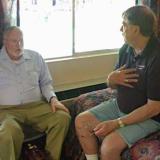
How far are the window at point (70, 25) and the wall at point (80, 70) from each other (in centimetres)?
11

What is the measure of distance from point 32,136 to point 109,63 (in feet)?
3.97

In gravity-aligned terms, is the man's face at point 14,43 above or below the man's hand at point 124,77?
above

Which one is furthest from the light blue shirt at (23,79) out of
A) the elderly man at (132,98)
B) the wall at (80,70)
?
the elderly man at (132,98)

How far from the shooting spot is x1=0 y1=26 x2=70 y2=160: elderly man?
7.66 feet

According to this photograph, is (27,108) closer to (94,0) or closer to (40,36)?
(40,36)

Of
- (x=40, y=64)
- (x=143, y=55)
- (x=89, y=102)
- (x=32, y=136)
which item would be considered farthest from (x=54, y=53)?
(x=143, y=55)

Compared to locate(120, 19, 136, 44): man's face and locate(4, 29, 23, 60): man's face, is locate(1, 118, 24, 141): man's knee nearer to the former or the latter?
locate(4, 29, 23, 60): man's face

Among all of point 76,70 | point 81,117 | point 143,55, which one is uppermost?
point 143,55

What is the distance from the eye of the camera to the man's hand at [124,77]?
214 centimetres

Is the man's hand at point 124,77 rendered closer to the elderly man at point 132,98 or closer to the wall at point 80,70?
the elderly man at point 132,98

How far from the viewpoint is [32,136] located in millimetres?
2385

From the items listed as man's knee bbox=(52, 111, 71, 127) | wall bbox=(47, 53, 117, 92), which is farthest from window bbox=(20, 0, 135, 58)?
man's knee bbox=(52, 111, 71, 127)

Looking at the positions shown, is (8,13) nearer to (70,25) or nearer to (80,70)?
(70,25)

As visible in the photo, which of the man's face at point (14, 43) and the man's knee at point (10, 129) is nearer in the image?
the man's knee at point (10, 129)
